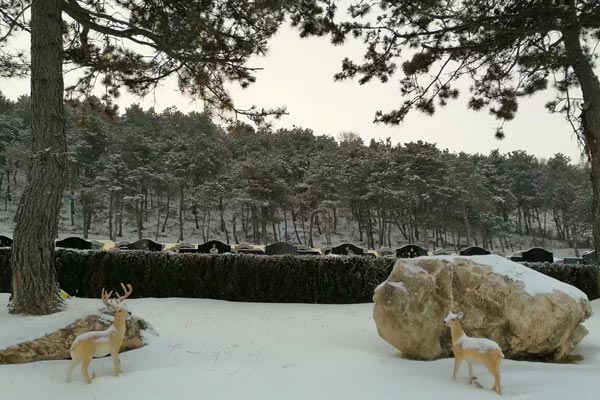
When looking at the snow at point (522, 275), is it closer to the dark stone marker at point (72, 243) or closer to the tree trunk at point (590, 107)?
the tree trunk at point (590, 107)

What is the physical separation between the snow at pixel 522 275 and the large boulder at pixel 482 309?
1 cm

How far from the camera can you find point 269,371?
3322 mm

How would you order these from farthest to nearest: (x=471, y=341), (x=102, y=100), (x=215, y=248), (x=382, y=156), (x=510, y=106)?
(x=382, y=156) → (x=215, y=248) → (x=510, y=106) → (x=102, y=100) → (x=471, y=341)

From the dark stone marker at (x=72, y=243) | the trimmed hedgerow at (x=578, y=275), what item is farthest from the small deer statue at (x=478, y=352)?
the dark stone marker at (x=72, y=243)

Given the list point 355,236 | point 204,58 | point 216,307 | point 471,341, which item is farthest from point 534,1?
point 355,236

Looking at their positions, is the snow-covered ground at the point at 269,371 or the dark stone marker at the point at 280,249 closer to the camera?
the snow-covered ground at the point at 269,371

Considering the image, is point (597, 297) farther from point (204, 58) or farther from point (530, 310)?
point (204, 58)

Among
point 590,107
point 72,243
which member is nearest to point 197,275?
point 72,243

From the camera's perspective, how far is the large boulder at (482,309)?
12.9ft

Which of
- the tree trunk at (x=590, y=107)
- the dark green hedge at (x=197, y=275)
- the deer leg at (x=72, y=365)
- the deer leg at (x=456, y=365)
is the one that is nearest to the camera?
the deer leg at (x=72, y=365)

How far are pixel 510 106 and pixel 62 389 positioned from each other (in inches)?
333

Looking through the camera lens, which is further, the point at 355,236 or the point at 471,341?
the point at 355,236

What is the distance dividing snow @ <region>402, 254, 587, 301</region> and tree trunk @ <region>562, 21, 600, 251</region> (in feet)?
11.9

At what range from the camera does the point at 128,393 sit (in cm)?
286
